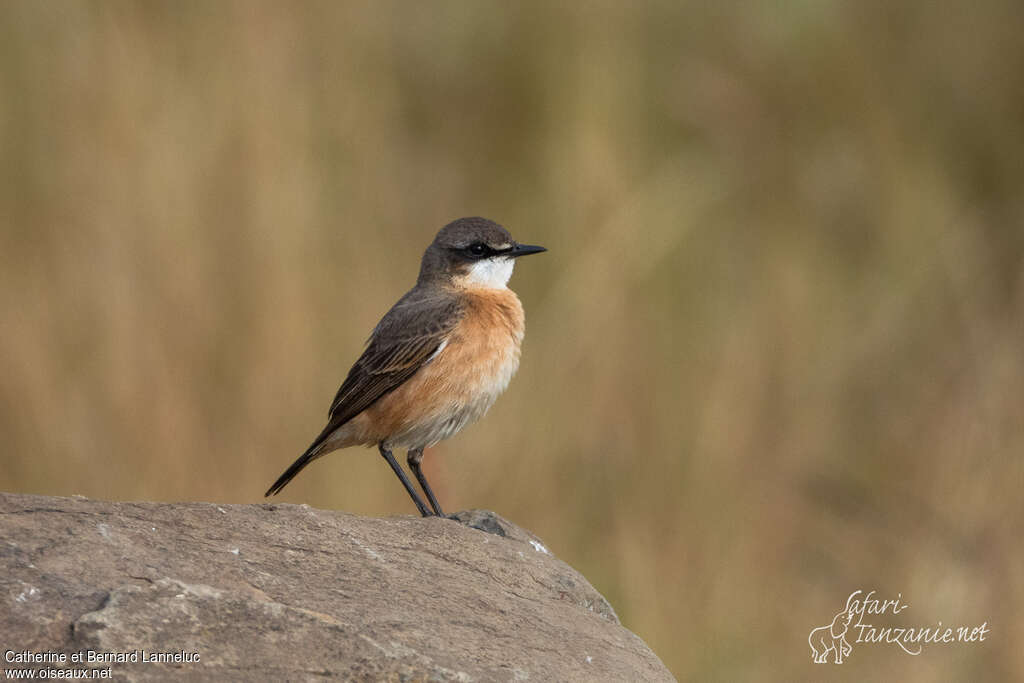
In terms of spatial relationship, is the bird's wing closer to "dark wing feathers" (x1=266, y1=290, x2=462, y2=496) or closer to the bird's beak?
"dark wing feathers" (x1=266, y1=290, x2=462, y2=496)

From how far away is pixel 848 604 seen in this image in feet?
26.2

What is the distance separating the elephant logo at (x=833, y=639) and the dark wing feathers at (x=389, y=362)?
9.49 ft

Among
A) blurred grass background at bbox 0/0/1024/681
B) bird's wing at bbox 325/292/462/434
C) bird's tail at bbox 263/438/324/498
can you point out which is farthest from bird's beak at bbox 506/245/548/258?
blurred grass background at bbox 0/0/1024/681

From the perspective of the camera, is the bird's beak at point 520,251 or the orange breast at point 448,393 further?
the bird's beak at point 520,251

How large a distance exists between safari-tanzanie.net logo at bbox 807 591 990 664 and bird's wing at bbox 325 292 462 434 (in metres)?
2.91

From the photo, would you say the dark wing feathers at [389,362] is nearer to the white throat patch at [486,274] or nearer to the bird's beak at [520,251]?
the white throat patch at [486,274]

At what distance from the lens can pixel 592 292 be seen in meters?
8.92

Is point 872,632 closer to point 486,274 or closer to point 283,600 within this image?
point 486,274

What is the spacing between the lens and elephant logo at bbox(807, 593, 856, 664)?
7.70 meters

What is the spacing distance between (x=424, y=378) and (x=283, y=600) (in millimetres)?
2754

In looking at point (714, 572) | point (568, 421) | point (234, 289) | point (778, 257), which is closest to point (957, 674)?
point (714, 572)

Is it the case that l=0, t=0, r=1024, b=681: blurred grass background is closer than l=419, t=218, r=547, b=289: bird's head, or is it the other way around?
l=419, t=218, r=547, b=289: bird's head

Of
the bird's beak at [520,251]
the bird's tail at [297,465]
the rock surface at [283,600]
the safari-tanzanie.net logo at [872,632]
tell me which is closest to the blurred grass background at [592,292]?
the safari-tanzanie.net logo at [872,632]

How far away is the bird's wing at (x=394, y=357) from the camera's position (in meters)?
6.61
